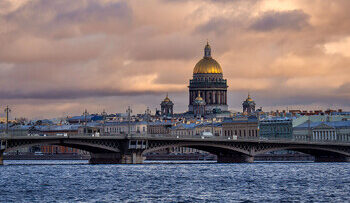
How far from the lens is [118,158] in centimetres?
10056

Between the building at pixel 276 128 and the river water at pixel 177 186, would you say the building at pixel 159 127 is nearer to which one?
the building at pixel 276 128

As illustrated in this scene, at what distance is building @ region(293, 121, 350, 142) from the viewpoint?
136m

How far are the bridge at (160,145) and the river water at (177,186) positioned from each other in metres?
7.53

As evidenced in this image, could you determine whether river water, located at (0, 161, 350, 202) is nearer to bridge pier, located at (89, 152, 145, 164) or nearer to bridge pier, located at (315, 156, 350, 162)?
bridge pier, located at (89, 152, 145, 164)

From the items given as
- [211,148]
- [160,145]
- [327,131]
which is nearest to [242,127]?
[327,131]

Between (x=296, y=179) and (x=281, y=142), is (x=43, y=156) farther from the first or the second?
(x=296, y=179)

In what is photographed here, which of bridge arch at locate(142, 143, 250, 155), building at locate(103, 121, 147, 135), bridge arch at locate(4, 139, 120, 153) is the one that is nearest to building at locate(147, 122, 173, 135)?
building at locate(103, 121, 147, 135)

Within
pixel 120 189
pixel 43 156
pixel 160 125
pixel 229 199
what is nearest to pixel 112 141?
pixel 120 189

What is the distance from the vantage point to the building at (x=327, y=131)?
13638 cm

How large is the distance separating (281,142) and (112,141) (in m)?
16.7

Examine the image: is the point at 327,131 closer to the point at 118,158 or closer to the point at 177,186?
the point at 118,158

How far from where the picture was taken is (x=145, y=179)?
244ft

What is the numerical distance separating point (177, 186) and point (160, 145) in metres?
35.2

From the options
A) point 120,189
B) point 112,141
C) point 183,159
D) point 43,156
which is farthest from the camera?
point 43,156
